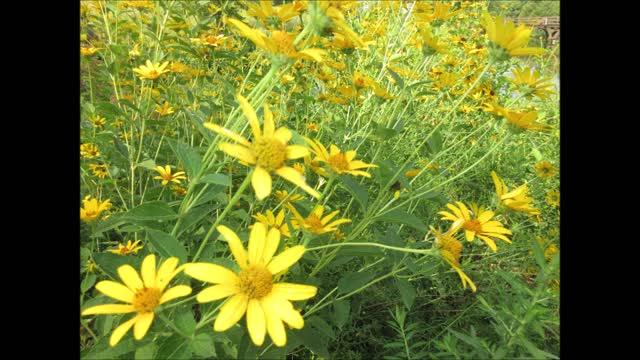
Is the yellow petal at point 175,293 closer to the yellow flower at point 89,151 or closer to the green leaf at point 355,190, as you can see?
the green leaf at point 355,190

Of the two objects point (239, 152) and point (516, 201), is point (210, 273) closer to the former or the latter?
point (239, 152)

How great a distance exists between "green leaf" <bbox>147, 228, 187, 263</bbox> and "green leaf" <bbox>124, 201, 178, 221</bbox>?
71mm

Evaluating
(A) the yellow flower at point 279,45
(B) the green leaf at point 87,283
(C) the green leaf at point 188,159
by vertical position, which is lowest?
(B) the green leaf at point 87,283

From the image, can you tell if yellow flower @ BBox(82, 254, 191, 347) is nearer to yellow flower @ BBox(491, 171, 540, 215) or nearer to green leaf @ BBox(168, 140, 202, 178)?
green leaf @ BBox(168, 140, 202, 178)

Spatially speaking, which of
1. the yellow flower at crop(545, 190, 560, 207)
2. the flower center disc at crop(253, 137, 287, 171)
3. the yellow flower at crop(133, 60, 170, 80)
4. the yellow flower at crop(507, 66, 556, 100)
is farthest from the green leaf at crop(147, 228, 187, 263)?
the yellow flower at crop(545, 190, 560, 207)

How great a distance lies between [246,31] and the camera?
784 mm

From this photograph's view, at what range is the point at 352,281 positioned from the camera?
3.44 feet

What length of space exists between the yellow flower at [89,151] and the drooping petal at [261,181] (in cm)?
118

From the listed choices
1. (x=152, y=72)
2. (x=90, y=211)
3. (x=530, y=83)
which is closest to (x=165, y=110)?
(x=152, y=72)

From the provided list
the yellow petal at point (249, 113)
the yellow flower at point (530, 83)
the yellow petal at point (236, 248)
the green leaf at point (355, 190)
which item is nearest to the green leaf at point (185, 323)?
the yellow petal at point (236, 248)

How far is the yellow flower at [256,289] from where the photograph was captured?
653 mm

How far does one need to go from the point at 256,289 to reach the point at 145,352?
9.7 inches

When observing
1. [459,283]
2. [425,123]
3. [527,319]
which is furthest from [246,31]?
[425,123]
